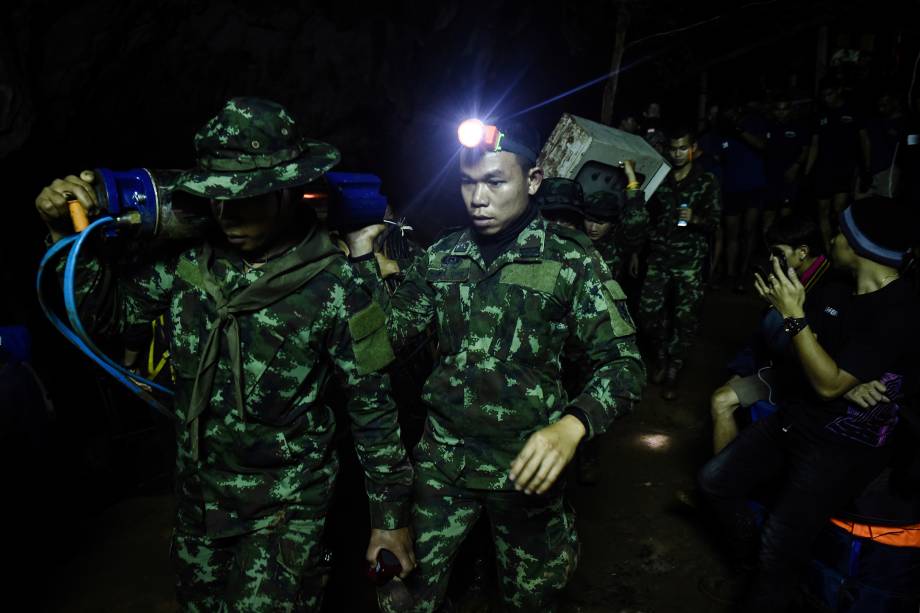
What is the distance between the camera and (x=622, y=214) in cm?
461

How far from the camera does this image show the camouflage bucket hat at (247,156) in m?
Result: 1.70

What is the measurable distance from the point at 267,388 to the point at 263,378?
1.5 inches

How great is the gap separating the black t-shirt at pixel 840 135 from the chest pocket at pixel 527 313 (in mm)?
8897

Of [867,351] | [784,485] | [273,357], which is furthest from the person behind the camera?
[784,485]

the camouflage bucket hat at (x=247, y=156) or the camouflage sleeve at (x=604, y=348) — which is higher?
the camouflage bucket hat at (x=247, y=156)

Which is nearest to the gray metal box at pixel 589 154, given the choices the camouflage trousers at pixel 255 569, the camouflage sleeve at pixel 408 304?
the camouflage sleeve at pixel 408 304

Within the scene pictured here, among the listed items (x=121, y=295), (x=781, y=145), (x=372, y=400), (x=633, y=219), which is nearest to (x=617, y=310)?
(x=372, y=400)

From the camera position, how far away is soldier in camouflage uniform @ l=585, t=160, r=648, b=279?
4.55 m

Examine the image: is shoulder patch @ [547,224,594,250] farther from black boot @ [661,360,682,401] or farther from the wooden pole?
the wooden pole

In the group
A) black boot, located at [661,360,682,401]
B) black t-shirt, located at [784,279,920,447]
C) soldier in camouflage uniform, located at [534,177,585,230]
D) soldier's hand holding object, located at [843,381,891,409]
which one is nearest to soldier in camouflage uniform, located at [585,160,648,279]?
soldier in camouflage uniform, located at [534,177,585,230]

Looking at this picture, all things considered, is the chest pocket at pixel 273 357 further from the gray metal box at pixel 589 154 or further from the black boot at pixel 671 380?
the black boot at pixel 671 380

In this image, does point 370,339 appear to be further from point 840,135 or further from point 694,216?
point 840,135

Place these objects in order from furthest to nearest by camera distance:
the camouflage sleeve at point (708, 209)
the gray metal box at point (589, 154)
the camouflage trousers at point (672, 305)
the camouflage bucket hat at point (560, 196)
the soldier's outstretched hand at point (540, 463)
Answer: the camouflage trousers at point (672, 305) < the camouflage sleeve at point (708, 209) < the gray metal box at point (589, 154) < the camouflage bucket hat at point (560, 196) < the soldier's outstretched hand at point (540, 463)

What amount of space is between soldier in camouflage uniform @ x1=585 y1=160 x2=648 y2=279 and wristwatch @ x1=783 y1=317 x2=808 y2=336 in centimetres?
208
